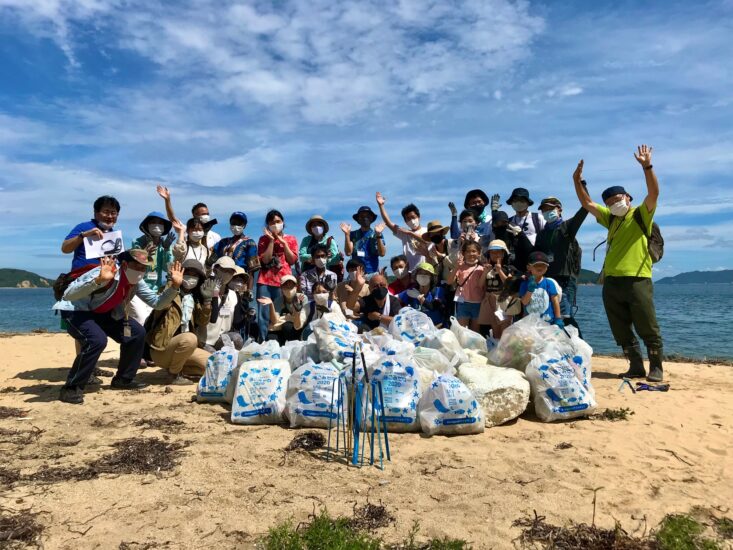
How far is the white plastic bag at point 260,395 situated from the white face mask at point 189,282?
6.12 feet

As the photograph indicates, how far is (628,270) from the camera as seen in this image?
5.81m

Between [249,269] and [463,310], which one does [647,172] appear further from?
[249,269]

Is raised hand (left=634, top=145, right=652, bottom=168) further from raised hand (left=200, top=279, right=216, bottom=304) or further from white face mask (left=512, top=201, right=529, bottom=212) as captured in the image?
raised hand (left=200, top=279, right=216, bottom=304)

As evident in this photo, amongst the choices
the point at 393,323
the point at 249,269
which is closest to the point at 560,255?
the point at 393,323

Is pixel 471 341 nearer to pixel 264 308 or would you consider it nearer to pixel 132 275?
pixel 264 308

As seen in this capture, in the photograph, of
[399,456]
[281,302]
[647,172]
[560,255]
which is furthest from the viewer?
[281,302]

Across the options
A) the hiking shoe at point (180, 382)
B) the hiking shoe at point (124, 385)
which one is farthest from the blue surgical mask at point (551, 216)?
the hiking shoe at point (124, 385)

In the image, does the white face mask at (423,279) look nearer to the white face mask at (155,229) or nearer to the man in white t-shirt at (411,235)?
the man in white t-shirt at (411,235)

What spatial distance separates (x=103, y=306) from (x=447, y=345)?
11.7 feet

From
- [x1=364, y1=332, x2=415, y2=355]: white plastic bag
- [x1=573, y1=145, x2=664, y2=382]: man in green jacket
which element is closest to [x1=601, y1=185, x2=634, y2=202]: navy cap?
[x1=573, y1=145, x2=664, y2=382]: man in green jacket

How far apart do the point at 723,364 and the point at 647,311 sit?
9.92ft

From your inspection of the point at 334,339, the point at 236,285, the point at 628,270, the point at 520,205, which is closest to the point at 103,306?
the point at 236,285

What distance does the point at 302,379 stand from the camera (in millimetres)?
4336

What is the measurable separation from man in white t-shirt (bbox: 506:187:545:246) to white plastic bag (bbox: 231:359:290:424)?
3710 mm
